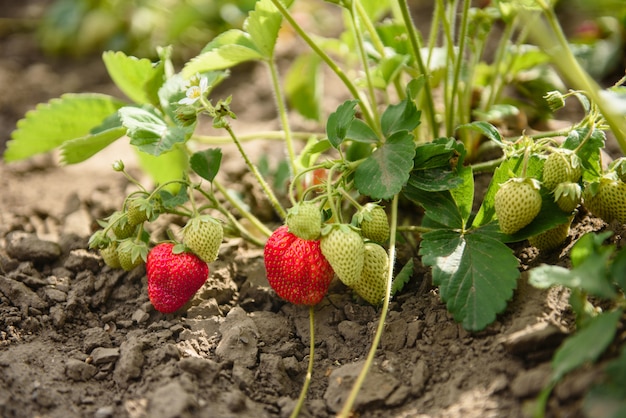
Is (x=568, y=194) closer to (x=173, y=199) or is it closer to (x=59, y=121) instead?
(x=173, y=199)

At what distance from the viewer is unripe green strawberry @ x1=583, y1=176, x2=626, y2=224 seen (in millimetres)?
1431

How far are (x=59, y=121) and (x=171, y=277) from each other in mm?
680

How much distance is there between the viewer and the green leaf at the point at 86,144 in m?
1.65

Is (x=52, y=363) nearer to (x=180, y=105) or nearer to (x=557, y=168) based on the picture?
(x=180, y=105)

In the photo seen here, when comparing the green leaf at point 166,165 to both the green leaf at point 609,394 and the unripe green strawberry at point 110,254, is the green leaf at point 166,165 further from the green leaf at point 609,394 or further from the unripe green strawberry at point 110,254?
the green leaf at point 609,394

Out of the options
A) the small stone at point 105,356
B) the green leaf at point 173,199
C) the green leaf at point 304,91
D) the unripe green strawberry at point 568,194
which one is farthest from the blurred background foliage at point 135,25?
the unripe green strawberry at point 568,194

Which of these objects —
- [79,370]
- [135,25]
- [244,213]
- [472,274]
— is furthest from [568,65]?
[135,25]

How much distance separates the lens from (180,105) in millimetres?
1675

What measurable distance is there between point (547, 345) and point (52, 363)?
1021 mm

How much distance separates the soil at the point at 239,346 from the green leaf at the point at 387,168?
27 centimetres

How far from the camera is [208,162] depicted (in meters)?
1.67

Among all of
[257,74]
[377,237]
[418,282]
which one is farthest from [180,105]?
[257,74]

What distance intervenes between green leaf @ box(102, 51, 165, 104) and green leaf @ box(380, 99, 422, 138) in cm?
60

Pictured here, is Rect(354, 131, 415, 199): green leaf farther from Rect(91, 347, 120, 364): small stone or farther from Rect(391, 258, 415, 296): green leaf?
Rect(91, 347, 120, 364): small stone
